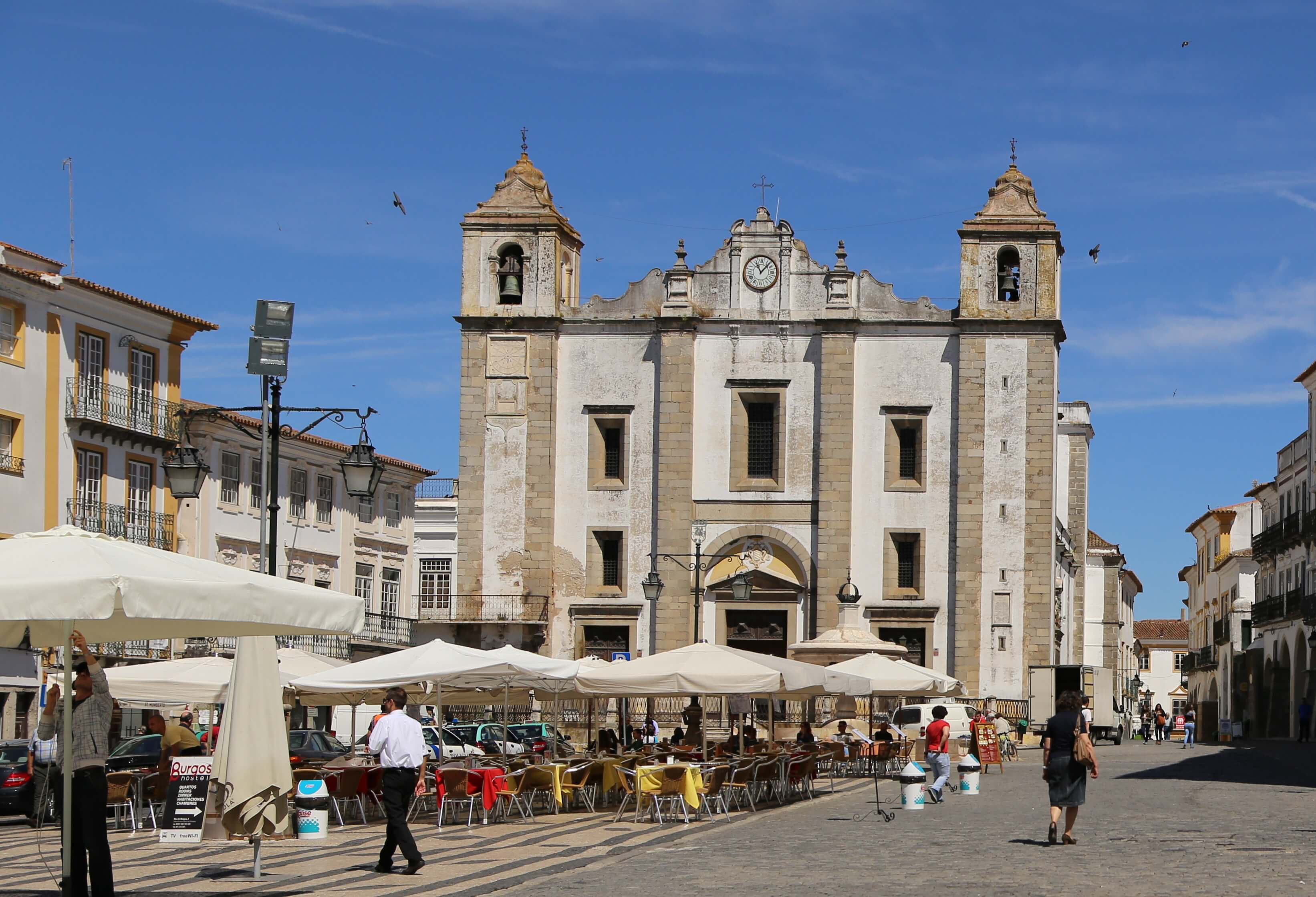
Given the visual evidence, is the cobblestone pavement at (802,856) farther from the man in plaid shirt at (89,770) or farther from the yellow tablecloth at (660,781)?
the man in plaid shirt at (89,770)

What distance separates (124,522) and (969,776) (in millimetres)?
23146

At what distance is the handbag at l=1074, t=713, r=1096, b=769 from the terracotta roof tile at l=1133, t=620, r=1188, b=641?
408 feet

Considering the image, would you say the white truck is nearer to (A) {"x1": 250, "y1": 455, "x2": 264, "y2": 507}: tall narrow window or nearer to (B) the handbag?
(A) {"x1": 250, "y1": 455, "x2": 264, "y2": 507}: tall narrow window

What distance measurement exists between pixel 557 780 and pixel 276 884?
8368 millimetres

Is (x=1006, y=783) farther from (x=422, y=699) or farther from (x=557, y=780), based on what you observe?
(x=557, y=780)

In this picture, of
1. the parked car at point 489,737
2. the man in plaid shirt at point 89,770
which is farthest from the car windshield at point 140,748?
the man in plaid shirt at point 89,770

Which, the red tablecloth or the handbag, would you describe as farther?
the red tablecloth

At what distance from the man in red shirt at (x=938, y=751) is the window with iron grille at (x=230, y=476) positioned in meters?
30.7

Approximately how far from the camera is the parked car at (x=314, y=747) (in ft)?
94.5

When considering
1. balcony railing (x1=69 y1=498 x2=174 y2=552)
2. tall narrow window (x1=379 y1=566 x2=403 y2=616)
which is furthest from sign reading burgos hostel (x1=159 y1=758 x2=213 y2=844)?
tall narrow window (x1=379 y1=566 x2=403 y2=616)

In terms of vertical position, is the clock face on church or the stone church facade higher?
the clock face on church

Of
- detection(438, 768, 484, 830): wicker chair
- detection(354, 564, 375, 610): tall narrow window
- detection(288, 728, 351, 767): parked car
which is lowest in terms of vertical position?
detection(288, 728, 351, 767): parked car

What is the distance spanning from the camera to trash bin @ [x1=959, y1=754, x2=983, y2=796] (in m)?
28.6

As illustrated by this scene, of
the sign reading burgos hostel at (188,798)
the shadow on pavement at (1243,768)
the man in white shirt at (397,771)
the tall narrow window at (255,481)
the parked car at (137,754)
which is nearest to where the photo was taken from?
the man in white shirt at (397,771)
